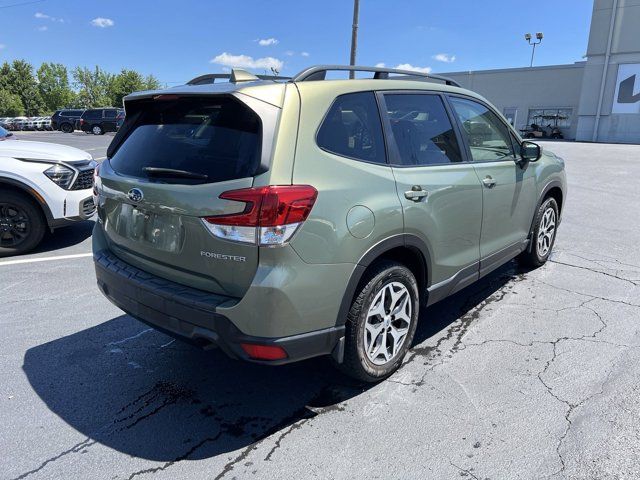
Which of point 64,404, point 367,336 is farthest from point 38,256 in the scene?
point 367,336

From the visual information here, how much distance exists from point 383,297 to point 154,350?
5.75 feet

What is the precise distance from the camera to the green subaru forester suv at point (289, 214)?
2354 mm

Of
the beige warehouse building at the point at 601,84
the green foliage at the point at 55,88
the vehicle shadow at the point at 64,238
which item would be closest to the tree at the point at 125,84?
the green foliage at the point at 55,88

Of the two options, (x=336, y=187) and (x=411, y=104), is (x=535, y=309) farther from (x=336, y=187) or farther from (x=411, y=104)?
(x=336, y=187)

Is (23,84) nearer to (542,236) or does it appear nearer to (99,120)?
(99,120)

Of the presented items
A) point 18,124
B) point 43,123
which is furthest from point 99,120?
point 18,124

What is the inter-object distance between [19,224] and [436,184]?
503cm

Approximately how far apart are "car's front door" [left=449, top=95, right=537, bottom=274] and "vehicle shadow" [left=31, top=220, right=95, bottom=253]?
5.12 metres

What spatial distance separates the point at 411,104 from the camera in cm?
329

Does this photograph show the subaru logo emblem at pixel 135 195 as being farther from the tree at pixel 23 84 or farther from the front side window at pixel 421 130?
the tree at pixel 23 84

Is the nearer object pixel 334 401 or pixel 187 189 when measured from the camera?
pixel 187 189

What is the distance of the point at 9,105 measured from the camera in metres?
67.1

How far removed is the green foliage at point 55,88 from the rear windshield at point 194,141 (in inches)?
2736

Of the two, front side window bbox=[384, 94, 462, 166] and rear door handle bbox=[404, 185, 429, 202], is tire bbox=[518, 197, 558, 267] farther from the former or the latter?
rear door handle bbox=[404, 185, 429, 202]
